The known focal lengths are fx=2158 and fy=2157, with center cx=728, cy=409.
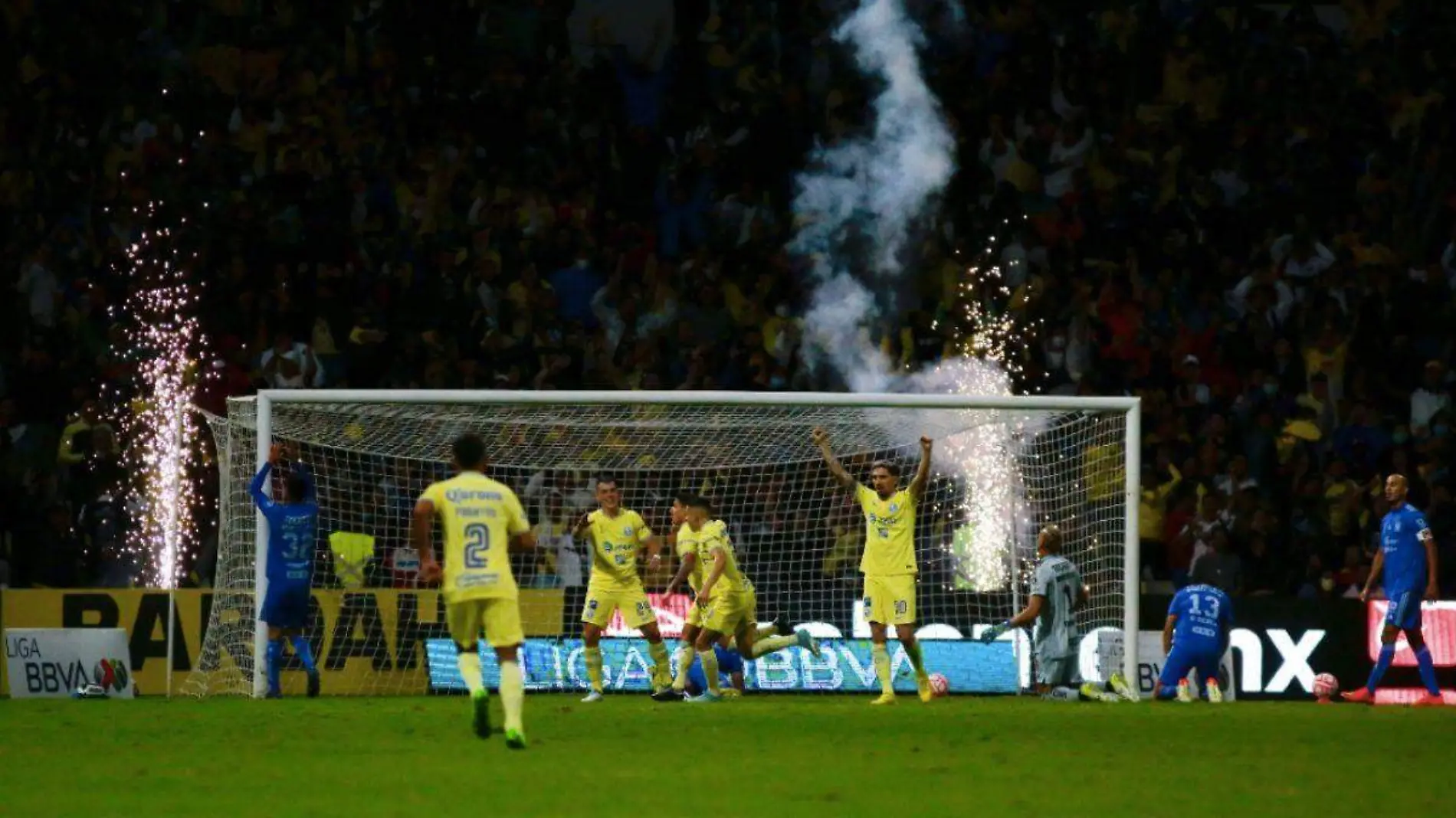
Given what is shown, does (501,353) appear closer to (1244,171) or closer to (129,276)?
(129,276)

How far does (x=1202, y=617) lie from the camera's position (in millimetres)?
18359

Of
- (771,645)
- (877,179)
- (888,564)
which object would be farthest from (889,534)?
(877,179)

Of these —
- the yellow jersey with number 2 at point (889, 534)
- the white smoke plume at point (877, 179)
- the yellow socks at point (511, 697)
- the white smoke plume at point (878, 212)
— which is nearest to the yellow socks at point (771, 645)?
the yellow jersey with number 2 at point (889, 534)

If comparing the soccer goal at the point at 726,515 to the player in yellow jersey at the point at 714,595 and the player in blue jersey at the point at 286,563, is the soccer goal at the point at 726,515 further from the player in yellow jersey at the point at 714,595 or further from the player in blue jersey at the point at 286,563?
the player in yellow jersey at the point at 714,595

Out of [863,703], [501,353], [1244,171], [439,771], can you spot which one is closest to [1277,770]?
[439,771]

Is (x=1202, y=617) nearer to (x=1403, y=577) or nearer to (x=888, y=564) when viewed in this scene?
(x=1403, y=577)

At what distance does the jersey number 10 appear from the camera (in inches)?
477

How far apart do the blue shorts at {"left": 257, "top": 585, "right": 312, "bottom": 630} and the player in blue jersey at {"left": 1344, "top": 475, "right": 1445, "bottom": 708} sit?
29.9 feet

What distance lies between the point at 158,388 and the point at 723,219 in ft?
21.4

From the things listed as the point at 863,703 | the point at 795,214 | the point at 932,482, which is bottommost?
the point at 863,703

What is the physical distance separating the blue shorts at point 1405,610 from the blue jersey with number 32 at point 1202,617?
1.38m

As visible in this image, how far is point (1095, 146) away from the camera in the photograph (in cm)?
2466

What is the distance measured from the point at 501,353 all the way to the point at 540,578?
3255mm

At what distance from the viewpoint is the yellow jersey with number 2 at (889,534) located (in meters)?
17.9
